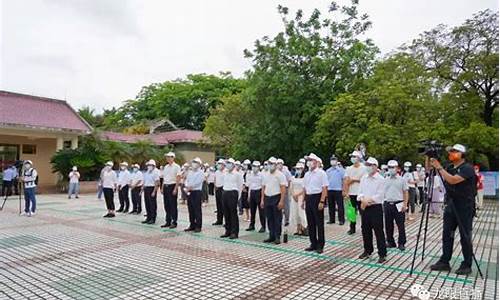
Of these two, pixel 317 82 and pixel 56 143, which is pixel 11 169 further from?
pixel 317 82

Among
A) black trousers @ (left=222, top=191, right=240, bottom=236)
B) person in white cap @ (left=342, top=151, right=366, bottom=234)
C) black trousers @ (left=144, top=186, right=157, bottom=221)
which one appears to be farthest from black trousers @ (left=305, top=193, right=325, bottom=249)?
black trousers @ (left=144, top=186, right=157, bottom=221)

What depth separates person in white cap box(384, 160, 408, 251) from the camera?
7.60 metres

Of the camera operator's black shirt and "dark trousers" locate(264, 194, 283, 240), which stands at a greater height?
the camera operator's black shirt

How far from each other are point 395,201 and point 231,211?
11.0ft

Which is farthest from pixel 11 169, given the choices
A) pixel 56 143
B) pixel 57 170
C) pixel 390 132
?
pixel 390 132

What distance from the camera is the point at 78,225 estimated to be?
10.1 meters

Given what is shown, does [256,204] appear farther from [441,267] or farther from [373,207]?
[441,267]

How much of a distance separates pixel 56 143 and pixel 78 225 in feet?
50.3

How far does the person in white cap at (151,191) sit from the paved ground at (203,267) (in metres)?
1.02

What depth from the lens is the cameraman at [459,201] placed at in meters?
5.77

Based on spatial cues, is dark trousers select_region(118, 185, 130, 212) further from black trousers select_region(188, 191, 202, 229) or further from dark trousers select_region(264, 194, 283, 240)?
dark trousers select_region(264, 194, 283, 240)

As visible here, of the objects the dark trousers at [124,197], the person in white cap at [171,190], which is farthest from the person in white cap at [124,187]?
the person in white cap at [171,190]

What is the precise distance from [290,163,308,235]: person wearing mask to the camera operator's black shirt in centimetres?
353

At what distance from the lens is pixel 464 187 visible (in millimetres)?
5844
